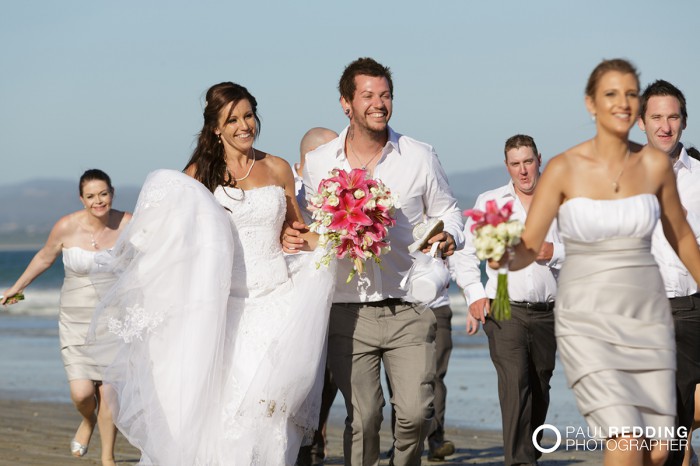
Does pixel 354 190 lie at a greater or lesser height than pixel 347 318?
greater

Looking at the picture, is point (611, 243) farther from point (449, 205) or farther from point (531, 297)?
point (531, 297)

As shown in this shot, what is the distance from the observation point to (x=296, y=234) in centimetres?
837

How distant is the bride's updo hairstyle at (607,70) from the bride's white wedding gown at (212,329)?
92.4 inches

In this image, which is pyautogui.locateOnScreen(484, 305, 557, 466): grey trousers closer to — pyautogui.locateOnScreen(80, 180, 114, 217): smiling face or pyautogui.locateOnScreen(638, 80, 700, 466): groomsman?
pyautogui.locateOnScreen(638, 80, 700, 466): groomsman

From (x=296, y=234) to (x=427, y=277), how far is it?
941mm

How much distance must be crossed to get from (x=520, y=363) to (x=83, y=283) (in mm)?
4567

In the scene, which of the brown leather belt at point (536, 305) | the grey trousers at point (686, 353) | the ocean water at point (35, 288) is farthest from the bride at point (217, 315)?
the ocean water at point (35, 288)

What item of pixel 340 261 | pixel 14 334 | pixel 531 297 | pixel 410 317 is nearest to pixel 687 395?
pixel 531 297

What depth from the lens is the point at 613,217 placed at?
21.0 ft

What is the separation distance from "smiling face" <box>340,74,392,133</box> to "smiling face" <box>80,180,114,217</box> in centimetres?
401

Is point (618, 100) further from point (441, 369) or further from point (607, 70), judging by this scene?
point (441, 369)

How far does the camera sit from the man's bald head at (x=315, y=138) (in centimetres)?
981

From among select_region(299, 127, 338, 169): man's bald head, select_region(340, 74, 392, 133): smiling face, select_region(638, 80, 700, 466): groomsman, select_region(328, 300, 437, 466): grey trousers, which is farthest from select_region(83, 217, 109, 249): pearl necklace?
select_region(638, 80, 700, 466): groomsman

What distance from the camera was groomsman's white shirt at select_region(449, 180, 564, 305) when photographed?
9.09 m
